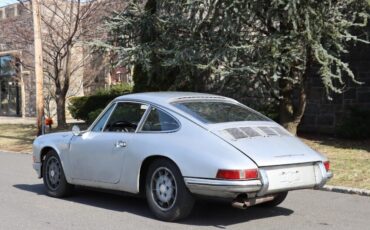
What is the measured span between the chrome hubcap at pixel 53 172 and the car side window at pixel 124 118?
125 centimetres

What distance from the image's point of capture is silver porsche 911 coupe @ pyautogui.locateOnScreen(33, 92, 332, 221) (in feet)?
20.7

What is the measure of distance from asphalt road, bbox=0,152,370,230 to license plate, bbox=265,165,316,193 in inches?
21.1

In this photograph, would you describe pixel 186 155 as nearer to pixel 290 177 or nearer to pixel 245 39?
pixel 290 177

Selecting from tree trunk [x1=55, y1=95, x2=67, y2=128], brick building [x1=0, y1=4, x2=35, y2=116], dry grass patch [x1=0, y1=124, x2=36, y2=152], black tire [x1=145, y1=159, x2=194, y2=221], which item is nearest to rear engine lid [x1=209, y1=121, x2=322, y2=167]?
black tire [x1=145, y1=159, x2=194, y2=221]

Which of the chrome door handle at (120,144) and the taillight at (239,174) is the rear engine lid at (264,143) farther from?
the chrome door handle at (120,144)

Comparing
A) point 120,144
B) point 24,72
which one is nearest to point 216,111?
point 120,144

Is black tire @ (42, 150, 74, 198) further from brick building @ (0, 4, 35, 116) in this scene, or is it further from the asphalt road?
brick building @ (0, 4, 35, 116)

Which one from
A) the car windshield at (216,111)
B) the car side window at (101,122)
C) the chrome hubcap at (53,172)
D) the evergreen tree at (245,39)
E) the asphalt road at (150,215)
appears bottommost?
the asphalt road at (150,215)

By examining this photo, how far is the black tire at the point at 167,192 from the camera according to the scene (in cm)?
669

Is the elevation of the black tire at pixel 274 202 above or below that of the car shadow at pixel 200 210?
above

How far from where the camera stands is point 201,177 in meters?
6.40

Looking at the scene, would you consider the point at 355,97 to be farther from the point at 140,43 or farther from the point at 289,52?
the point at 140,43

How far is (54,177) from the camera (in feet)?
28.7

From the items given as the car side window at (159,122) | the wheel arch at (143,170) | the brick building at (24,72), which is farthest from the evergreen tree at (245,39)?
the brick building at (24,72)
